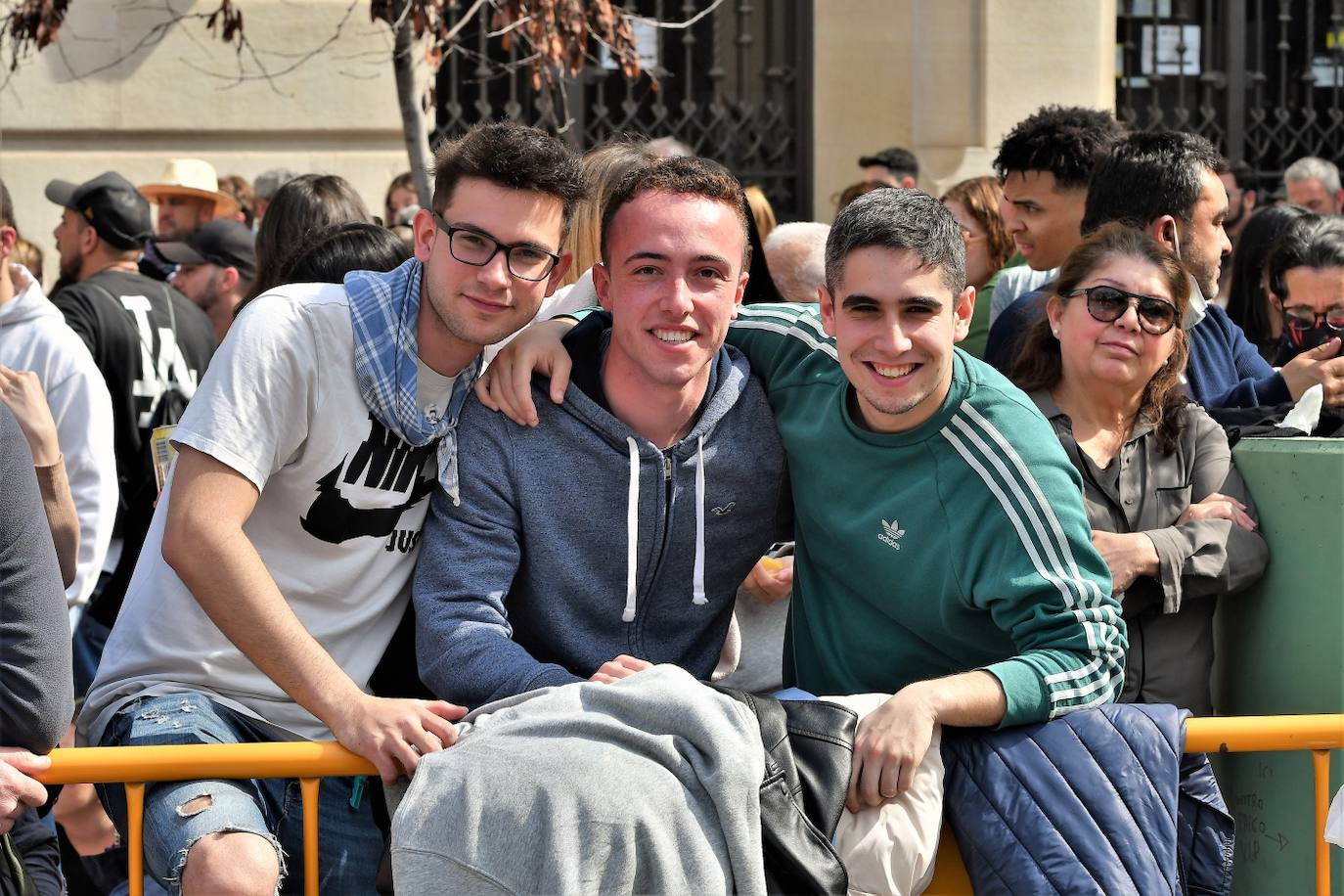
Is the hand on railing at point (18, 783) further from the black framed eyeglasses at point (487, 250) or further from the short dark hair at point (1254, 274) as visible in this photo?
the short dark hair at point (1254, 274)

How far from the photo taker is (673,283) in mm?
3609

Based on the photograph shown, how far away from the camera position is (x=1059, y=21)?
11.5 m

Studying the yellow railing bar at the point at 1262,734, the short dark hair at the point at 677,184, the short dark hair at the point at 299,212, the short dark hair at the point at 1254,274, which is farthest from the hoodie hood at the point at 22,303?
the short dark hair at the point at 1254,274

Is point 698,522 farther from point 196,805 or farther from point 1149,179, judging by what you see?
point 1149,179

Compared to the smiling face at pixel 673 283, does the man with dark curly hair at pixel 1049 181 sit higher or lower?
higher

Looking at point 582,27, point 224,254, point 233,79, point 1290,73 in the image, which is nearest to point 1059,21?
point 1290,73

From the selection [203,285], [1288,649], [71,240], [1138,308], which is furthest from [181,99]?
[1288,649]

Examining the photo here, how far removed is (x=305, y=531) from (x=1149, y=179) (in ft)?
9.14

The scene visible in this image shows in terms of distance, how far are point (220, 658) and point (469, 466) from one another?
2.22 feet

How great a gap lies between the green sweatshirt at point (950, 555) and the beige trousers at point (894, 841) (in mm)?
237

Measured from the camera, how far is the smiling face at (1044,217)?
583cm

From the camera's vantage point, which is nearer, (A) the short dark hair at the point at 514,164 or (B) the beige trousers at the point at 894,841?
(B) the beige trousers at the point at 894,841

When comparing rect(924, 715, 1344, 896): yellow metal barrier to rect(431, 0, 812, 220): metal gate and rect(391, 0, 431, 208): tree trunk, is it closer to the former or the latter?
rect(391, 0, 431, 208): tree trunk

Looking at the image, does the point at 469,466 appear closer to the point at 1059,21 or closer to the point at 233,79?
the point at 233,79
